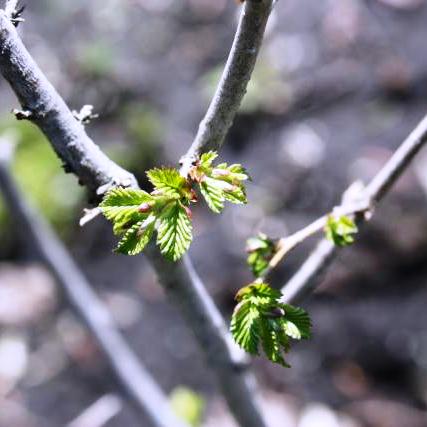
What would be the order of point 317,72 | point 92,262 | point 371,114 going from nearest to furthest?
point 92,262 < point 371,114 < point 317,72

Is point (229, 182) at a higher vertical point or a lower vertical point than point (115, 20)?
lower

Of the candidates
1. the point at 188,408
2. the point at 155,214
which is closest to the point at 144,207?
the point at 155,214

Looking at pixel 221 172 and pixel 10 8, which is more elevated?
pixel 10 8

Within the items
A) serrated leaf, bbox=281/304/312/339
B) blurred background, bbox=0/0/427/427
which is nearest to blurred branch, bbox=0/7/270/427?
serrated leaf, bbox=281/304/312/339

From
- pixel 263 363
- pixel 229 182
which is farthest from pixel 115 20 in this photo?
pixel 229 182

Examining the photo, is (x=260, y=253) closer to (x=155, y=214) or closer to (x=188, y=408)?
(x=155, y=214)

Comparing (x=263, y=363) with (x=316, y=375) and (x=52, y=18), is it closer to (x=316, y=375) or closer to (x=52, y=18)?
(x=316, y=375)

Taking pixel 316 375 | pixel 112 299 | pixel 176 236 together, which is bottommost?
pixel 176 236

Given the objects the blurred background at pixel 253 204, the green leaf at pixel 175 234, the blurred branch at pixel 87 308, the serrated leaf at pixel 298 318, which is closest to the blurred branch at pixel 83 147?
the green leaf at pixel 175 234
